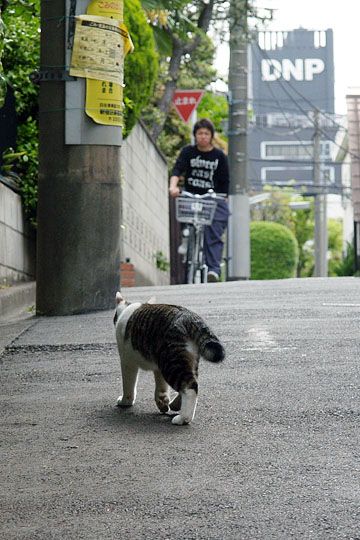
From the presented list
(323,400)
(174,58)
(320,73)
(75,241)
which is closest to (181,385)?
(323,400)

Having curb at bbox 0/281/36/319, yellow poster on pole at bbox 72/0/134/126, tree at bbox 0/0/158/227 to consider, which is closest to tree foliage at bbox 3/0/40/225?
tree at bbox 0/0/158/227

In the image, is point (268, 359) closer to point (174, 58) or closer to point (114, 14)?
point (114, 14)

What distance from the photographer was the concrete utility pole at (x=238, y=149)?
23.7 meters

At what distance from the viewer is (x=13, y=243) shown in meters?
10.8

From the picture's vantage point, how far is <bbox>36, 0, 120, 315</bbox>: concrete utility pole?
29.9 feet

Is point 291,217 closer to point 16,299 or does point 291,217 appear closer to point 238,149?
point 238,149

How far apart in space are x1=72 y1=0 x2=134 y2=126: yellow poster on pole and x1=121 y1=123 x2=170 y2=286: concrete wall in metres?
6.44

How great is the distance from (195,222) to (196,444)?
9295 mm

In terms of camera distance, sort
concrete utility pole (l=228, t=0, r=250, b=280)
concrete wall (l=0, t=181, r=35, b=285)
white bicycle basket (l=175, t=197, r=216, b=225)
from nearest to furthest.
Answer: concrete wall (l=0, t=181, r=35, b=285) < white bicycle basket (l=175, t=197, r=216, b=225) < concrete utility pole (l=228, t=0, r=250, b=280)

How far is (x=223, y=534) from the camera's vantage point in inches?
140

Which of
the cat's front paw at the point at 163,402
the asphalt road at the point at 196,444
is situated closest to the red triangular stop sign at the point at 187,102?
the asphalt road at the point at 196,444

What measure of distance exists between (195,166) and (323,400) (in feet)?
29.1

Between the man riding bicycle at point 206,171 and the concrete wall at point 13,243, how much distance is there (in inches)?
106

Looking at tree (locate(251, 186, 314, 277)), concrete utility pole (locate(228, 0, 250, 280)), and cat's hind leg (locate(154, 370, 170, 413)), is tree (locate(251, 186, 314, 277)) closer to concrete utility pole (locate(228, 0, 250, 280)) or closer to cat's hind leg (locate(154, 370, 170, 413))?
concrete utility pole (locate(228, 0, 250, 280))
